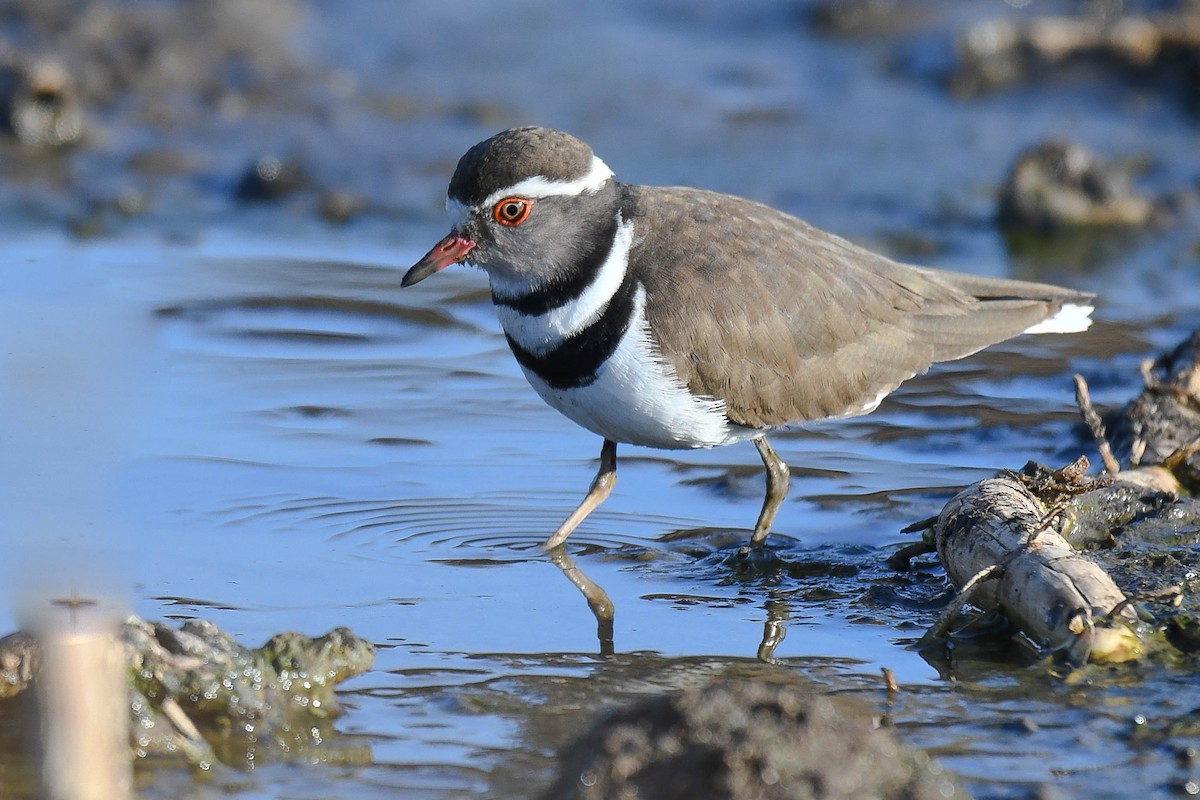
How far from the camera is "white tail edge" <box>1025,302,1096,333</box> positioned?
7398 mm

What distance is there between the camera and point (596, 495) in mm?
6684

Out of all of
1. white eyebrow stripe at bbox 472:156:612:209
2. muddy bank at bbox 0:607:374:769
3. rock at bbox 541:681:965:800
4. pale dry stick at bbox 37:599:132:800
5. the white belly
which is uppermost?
white eyebrow stripe at bbox 472:156:612:209

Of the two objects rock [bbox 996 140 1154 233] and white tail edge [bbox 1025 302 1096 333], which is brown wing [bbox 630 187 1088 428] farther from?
rock [bbox 996 140 1154 233]

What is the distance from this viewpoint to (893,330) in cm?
691

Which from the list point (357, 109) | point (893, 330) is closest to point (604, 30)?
point (357, 109)

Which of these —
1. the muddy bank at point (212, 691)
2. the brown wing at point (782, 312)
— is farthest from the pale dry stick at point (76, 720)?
the brown wing at point (782, 312)

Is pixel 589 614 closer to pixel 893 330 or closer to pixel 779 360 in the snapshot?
pixel 779 360

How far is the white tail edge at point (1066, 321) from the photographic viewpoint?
7.40 metres

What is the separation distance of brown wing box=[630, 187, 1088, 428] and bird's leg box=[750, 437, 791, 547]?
228 mm

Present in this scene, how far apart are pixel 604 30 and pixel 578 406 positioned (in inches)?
330

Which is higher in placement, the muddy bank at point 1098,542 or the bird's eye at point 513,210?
the bird's eye at point 513,210

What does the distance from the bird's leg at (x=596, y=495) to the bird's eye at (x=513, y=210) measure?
101 centimetres

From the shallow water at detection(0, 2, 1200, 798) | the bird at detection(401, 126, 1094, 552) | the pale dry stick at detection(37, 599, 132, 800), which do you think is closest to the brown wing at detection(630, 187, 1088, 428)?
the bird at detection(401, 126, 1094, 552)

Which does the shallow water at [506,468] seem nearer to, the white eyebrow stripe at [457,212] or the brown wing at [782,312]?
the brown wing at [782,312]
